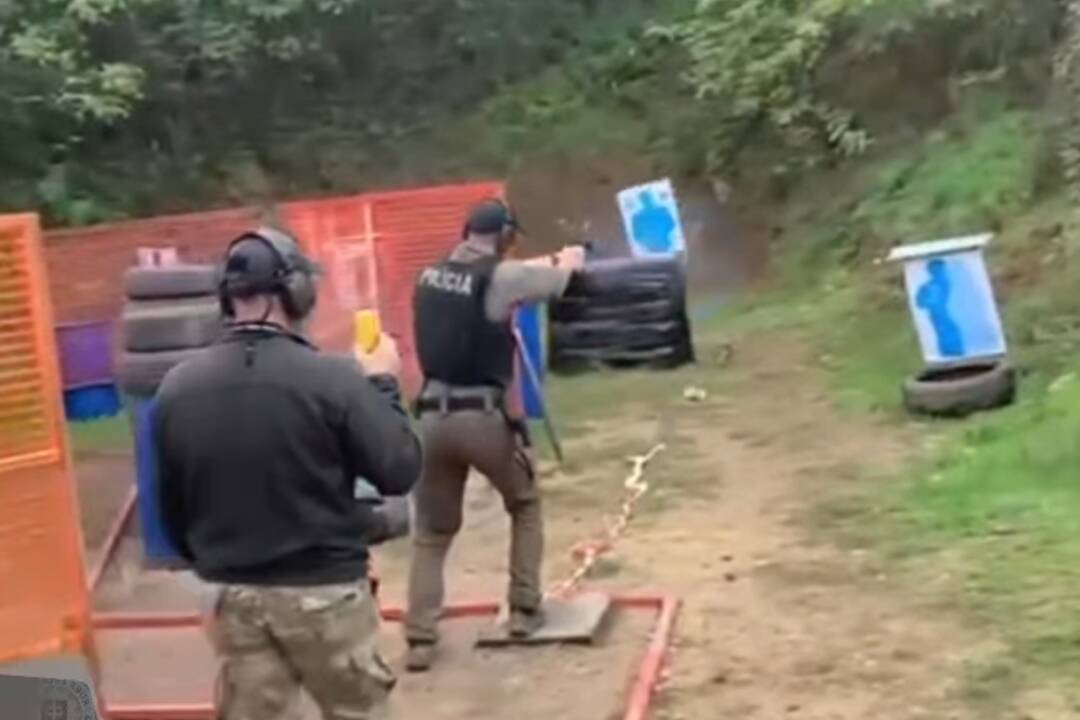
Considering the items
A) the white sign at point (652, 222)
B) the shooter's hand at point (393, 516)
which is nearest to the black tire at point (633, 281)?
the white sign at point (652, 222)

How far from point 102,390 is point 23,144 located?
566cm

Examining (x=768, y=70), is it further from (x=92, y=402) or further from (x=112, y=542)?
(x=112, y=542)

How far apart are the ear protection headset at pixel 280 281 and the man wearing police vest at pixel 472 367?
7.75ft

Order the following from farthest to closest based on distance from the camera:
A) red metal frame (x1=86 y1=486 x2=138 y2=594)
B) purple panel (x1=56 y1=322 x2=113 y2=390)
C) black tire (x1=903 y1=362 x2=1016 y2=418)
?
purple panel (x1=56 y1=322 x2=113 y2=390)
black tire (x1=903 y1=362 x2=1016 y2=418)
red metal frame (x1=86 y1=486 x2=138 y2=594)

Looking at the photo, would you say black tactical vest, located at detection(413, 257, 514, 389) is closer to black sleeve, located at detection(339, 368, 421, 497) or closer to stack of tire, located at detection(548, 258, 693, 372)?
black sleeve, located at detection(339, 368, 421, 497)

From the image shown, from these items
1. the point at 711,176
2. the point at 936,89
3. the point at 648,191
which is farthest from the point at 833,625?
the point at 711,176

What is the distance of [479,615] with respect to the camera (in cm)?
809

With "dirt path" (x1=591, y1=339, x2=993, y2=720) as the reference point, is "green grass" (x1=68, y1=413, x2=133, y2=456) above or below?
above

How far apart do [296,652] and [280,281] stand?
2.80ft

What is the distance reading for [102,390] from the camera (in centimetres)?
1346

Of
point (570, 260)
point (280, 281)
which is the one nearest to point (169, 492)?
point (280, 281)

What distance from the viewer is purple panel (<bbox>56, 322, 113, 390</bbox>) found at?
13.0 meters

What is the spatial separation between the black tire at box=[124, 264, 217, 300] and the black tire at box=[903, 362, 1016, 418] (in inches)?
167

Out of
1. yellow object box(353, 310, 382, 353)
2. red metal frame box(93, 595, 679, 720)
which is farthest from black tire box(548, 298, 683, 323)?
yellow object box(353, 310, 382, 353)
